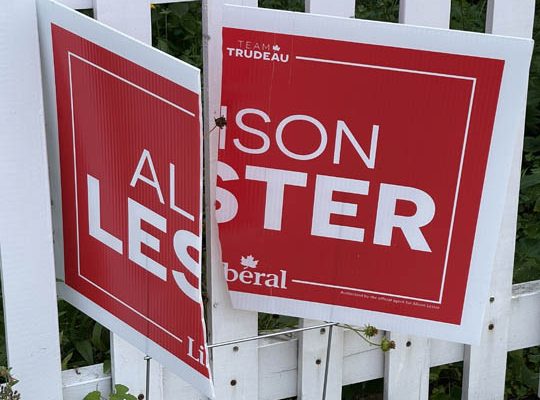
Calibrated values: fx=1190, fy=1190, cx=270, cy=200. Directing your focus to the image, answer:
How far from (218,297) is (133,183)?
53 cm

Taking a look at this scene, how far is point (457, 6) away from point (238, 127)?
1484 mm

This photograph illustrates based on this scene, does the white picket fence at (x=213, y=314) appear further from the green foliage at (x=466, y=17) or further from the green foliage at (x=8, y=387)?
the green foliage at (x=466, y=17)

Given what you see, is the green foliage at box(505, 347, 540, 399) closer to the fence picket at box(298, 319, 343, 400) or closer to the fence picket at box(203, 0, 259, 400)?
the fence picket at box(298, 319, 343, 400)

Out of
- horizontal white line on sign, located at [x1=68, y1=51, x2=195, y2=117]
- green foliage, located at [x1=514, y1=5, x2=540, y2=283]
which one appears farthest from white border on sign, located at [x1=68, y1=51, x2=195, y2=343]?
green foliage, located at [x1=514, y1=5, x2=540, y2=283]

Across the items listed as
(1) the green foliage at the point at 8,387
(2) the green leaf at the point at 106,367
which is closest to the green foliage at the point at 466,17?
(2) the green leaf at the point at 106,367

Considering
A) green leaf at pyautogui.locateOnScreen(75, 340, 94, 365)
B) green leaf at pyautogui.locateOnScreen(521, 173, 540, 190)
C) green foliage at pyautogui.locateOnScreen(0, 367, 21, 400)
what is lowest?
green leaf at pyautogui.locateOnScreen(75, 340, 94, 365)

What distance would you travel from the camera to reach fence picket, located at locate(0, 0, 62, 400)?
2.34 m

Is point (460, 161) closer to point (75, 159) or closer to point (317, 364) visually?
point (317, 364)

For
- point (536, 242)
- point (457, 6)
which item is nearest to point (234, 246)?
point (536, 242)

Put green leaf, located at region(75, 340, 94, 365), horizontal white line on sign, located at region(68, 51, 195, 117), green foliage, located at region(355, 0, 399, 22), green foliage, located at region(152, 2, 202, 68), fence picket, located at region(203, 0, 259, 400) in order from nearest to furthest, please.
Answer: horizontal white line on sign, located at region(68, 51, 195, 117) → fence picket, located at region(203, 0, 259, 400) → green leaf, located at region(75, 340, 94, 365) → green foliage, located at region(152, 2, 202, 68) → green foliage, located at region(355, 0, 399, 22)

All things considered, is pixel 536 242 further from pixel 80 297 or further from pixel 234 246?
pixel 80 297

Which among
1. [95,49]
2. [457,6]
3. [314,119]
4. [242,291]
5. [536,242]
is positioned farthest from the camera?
[457,6]

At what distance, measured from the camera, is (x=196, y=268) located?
2105 millimetres

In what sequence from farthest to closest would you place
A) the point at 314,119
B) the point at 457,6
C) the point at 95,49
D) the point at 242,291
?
the point at 457,6
the point at 242,291
the point at 314,119
the point at 95,49
